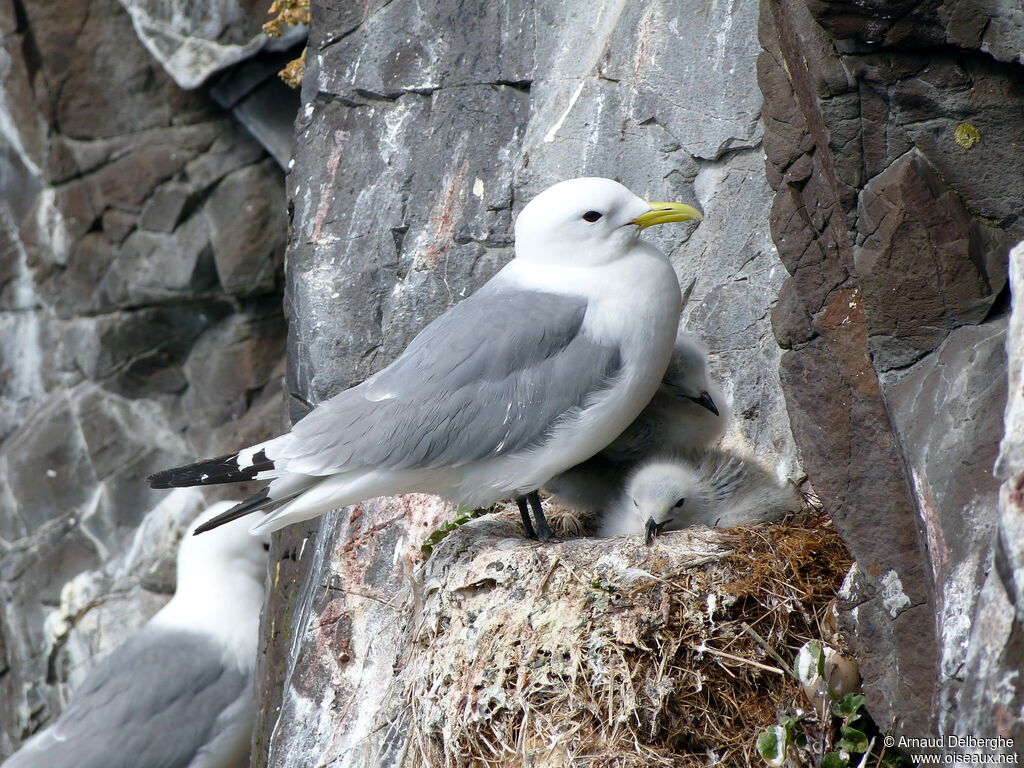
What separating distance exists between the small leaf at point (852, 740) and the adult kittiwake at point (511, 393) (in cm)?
97

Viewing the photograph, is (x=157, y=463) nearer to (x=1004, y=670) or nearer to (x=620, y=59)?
(x=620, y=59)

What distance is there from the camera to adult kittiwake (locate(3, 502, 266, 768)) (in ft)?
14.4

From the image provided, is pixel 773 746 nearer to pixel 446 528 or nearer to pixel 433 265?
pixel 446 528

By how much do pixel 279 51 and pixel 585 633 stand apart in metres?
3.76

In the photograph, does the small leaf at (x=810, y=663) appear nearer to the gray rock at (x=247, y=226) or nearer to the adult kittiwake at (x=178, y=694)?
the adult kittiwake at (x=178, y=694)

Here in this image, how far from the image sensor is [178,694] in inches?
177

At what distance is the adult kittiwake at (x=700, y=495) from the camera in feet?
10.7

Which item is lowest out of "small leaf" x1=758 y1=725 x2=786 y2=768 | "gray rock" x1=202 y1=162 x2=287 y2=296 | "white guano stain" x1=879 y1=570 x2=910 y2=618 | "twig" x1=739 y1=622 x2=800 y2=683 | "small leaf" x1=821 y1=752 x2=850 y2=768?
"gray rock" x1=202 y1=162 x2=287 y2=296

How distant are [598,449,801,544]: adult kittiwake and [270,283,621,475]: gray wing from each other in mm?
323

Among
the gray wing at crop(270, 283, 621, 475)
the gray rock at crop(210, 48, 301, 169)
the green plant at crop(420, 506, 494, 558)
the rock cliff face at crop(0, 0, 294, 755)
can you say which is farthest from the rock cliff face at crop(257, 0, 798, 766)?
the rock cliff face at crop(0, 0, 294, 755)

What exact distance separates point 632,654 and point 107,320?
4284mm

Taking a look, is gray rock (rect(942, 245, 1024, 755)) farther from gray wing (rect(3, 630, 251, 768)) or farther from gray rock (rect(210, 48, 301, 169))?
gray rock (rect(210, 48, 301, 169))

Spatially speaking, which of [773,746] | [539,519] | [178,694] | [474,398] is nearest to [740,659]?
[773,746]

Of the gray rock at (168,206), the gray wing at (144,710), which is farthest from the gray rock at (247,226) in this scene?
the gray wing at (144,710)
